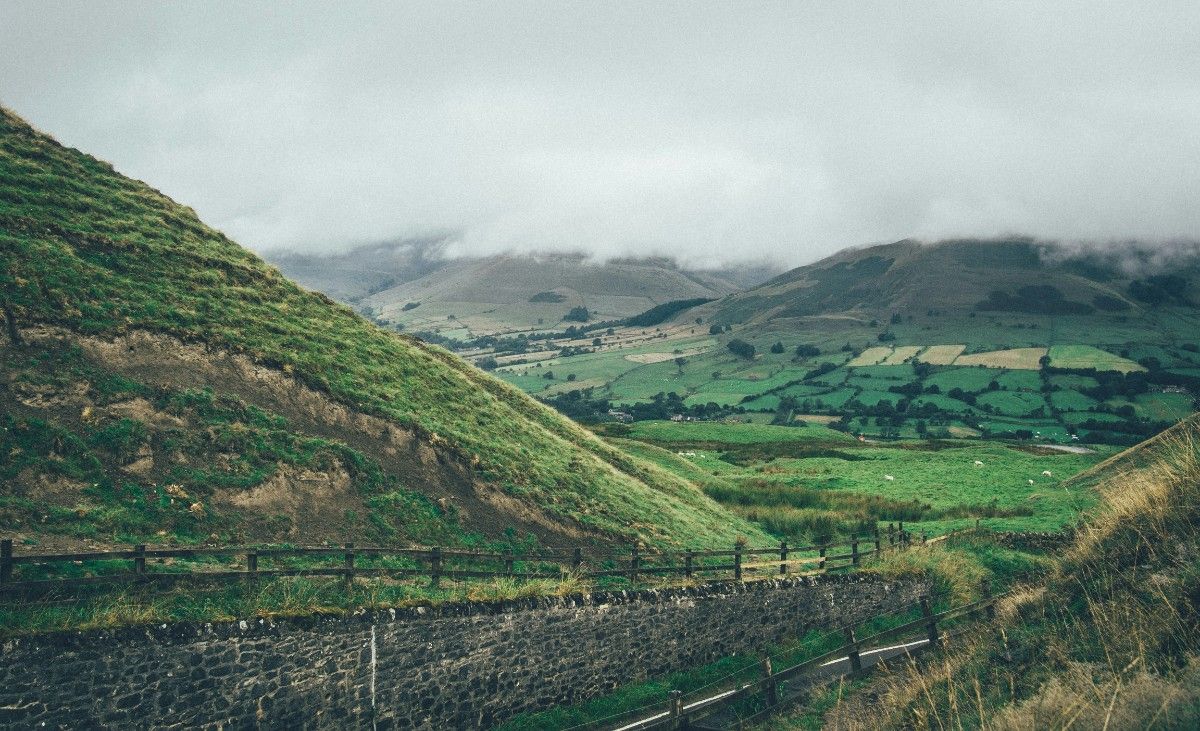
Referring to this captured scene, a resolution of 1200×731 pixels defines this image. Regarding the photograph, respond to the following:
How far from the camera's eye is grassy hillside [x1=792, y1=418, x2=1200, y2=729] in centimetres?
855

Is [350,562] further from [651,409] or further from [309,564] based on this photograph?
[651,409]

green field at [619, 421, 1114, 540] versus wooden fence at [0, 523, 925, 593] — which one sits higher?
wooden fence at [0, 523, 925, 593]

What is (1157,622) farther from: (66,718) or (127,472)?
(127,472)

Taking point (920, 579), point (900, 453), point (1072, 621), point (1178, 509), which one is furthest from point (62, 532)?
point (900, 453)

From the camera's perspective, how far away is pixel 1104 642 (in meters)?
10.5

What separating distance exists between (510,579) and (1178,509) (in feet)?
53.4

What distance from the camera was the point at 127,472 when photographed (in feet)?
74.0

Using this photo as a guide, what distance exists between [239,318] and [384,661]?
66.6 feet

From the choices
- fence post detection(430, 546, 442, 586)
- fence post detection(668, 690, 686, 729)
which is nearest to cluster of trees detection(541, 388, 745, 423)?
fence post detection(430, 546, 442, 586)

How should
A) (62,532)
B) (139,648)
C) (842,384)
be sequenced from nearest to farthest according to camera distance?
(139,648), (62,532), (842,384)

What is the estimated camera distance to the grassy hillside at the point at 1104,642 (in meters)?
8.55

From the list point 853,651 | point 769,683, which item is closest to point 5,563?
point 769,683

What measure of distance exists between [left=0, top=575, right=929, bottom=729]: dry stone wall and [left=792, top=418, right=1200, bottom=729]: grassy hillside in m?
8.82

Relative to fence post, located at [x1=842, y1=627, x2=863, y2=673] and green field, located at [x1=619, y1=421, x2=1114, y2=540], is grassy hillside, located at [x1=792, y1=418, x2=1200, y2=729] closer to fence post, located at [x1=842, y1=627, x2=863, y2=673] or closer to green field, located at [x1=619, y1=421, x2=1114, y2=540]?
fence post, located at [x1=842, y1=627, x2=863, y2=673]
